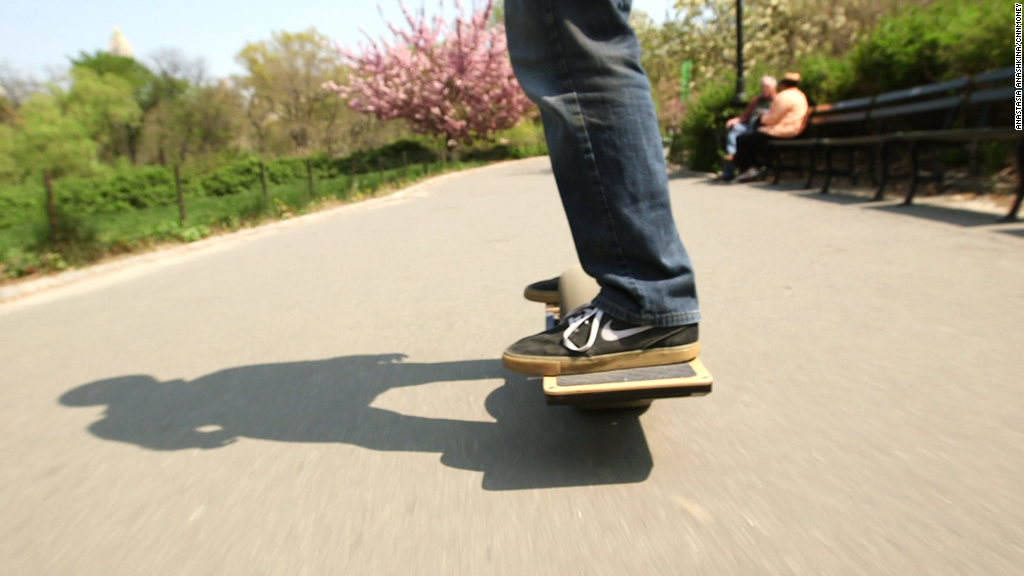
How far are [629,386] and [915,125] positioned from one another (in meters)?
8.53

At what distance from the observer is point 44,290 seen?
23.5ft

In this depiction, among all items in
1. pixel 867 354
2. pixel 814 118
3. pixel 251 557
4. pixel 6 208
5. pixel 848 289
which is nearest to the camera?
pixel 251 557

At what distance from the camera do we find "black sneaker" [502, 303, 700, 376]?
7.09 feet

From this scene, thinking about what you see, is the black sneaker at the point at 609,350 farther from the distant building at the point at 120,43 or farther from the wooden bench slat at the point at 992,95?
the distant building at the point at 120,43

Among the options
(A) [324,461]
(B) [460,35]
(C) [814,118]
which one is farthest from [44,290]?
(B) [460,35]

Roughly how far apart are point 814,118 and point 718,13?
23617 millimetres

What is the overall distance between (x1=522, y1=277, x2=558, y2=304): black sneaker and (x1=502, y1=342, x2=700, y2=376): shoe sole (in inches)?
27.4

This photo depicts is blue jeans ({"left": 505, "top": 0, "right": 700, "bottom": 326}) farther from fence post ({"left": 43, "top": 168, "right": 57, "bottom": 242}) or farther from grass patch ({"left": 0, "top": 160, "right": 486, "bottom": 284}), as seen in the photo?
fence post ({"left": 43, "top": 168, "right": 57, "bottom": 242})

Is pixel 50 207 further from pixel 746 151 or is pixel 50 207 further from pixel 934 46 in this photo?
pixel 934 46

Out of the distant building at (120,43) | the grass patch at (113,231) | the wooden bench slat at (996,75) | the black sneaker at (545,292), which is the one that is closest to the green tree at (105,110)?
the grass patch at (113,231)

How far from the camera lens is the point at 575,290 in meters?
2.61

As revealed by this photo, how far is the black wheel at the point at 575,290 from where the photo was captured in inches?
101

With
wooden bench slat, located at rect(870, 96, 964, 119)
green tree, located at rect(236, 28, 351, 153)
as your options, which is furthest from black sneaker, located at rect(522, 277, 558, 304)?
green tree, located at rect(236, 28, 351, 153)

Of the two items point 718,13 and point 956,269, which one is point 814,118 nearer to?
point 956,269
